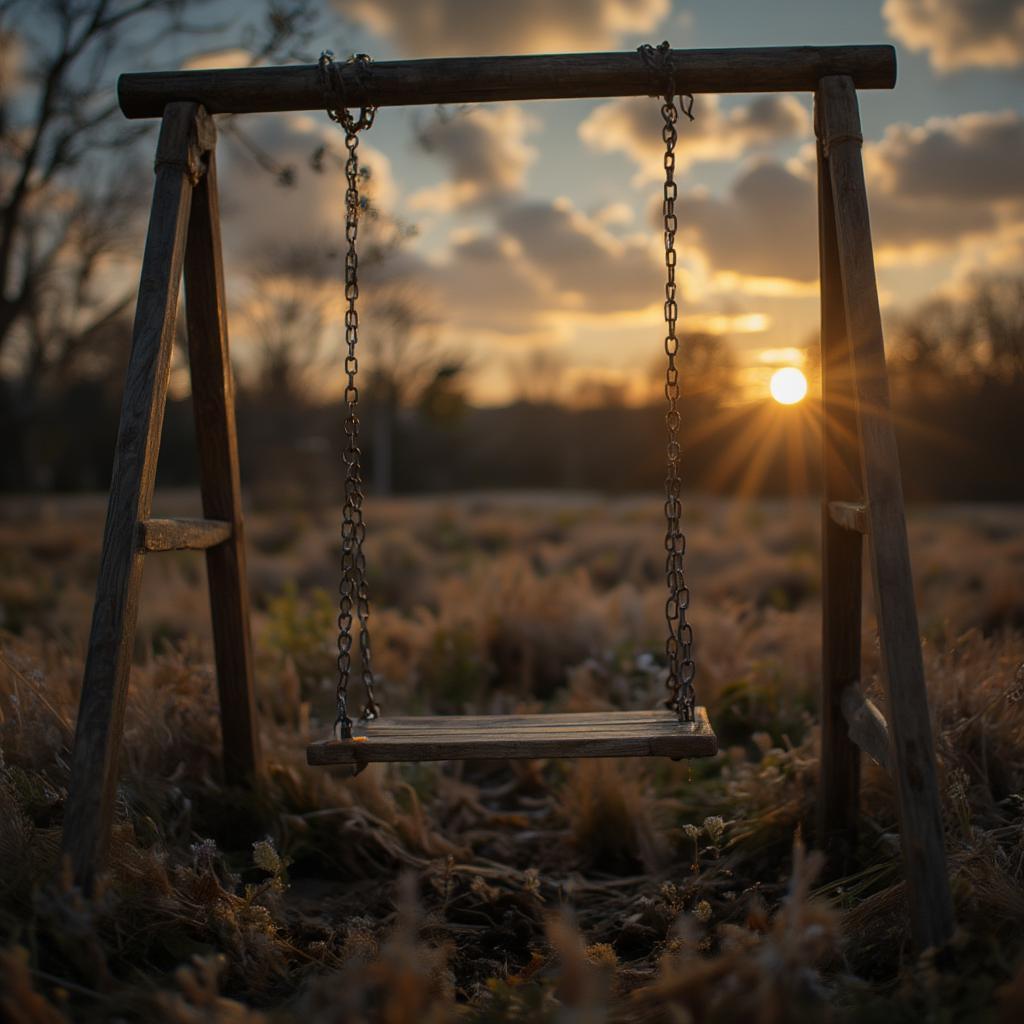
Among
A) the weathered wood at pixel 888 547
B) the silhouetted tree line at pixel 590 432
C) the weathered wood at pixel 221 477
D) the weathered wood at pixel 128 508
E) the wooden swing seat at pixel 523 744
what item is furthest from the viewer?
the silhouetted tree line at pixel 590 432

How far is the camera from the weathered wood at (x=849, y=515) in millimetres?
2615

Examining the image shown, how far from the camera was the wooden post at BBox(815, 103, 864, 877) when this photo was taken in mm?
3022

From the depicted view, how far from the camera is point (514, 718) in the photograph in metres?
2.96

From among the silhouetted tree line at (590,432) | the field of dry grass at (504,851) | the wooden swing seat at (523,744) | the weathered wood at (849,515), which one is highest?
the silhouetted tree line at (590,432)

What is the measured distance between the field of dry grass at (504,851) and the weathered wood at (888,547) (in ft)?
0.55

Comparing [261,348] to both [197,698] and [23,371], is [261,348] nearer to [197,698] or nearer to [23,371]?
[23,371]

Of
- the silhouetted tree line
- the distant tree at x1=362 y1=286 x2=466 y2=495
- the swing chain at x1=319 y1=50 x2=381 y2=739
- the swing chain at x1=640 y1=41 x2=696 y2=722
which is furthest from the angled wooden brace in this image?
the distant tree at x1=362 y1=286 x2=466 y2=495

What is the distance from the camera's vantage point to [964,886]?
2.22 meters

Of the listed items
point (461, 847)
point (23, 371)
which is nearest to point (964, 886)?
point (461, 847)

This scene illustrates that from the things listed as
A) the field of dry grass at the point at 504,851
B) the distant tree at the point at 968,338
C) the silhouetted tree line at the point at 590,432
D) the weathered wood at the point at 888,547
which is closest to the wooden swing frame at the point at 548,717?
the weathered wood at the point at 888,547

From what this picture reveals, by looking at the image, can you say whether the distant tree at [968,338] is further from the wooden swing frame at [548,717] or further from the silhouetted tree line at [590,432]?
the wooden swing frame at [548,717]

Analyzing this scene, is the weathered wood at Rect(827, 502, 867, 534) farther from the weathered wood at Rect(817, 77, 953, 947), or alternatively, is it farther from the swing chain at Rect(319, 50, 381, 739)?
the swing chain at Rect(319, 50, 381, 739)

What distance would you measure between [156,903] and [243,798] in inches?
38.9

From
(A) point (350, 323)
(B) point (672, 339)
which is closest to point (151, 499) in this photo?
(A) point (350, 323)
